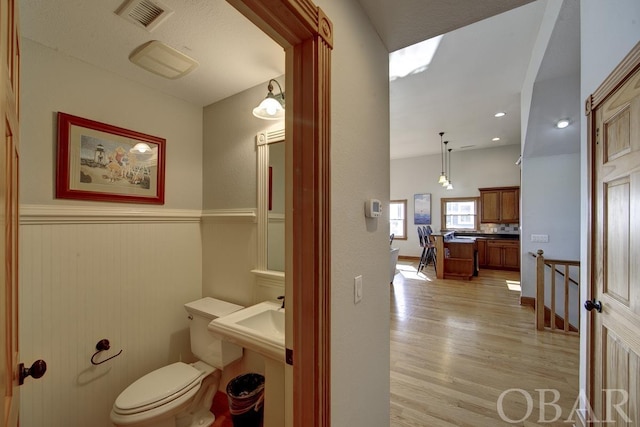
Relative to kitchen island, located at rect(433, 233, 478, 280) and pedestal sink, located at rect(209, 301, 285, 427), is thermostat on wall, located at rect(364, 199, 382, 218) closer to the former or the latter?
pedestal sink, located at rect(209, 301, 285, 427)

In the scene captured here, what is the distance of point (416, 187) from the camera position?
8.12m

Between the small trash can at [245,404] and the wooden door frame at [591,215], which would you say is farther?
the small trash can at [245,404]

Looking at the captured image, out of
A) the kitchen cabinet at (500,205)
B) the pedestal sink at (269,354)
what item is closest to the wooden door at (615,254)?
the pedestal sink at (269,354)

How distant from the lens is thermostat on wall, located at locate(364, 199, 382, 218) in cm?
126

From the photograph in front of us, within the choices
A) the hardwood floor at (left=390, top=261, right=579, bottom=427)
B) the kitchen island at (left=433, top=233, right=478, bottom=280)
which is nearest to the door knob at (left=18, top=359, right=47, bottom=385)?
the hardwood floor at (left=390, top=261, right=579, bottom=427)

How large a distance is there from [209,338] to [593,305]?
2.51m

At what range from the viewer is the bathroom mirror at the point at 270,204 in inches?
81.1

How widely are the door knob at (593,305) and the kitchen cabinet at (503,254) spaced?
573 centimetres

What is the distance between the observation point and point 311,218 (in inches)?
36.6

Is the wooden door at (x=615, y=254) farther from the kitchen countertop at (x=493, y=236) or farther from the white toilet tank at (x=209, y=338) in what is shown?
the kitchen countertop at (x=493, y=236)

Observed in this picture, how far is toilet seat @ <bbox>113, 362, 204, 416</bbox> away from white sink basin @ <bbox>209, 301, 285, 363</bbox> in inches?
14.9

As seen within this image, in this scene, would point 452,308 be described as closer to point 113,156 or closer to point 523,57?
point 523,57

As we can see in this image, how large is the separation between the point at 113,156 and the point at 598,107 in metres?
3.12

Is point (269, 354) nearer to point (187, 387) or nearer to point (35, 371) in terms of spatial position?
point (187, 387)
